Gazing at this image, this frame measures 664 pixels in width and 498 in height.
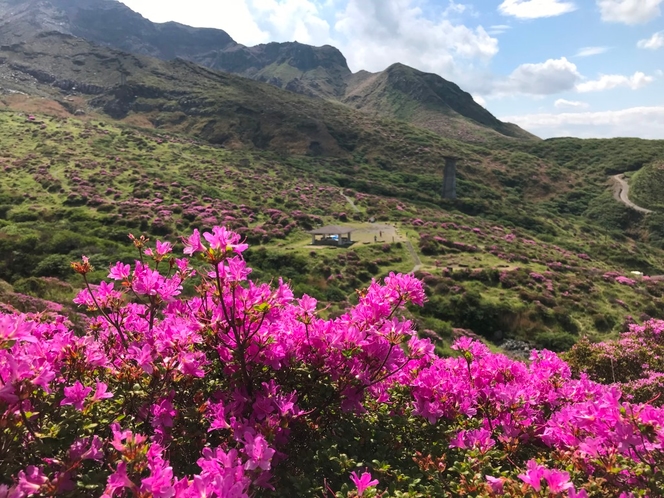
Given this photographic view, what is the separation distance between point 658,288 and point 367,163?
2103 inches

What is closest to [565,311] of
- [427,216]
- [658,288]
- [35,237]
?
[658,288]

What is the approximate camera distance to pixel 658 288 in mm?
34156

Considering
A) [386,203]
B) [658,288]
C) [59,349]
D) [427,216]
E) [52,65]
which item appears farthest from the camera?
[52,65]

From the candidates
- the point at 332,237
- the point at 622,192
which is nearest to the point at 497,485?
the point at 332,237

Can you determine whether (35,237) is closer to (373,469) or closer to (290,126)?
(373,469)

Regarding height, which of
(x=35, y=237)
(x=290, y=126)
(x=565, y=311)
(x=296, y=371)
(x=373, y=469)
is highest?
(x=290, y=126)

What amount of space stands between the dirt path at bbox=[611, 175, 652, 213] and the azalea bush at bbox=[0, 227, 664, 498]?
8245cm

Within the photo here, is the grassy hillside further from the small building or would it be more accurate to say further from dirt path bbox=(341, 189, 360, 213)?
the small building

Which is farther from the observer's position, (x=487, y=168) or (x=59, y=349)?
(x=487, y=168)

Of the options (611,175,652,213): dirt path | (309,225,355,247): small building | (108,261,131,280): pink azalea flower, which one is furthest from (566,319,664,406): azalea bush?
(611,175,652,213): dirt path

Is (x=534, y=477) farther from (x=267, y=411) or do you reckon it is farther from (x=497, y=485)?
(x=267, y=411)

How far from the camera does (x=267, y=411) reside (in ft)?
9.03

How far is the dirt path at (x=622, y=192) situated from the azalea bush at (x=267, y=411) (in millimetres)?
82454

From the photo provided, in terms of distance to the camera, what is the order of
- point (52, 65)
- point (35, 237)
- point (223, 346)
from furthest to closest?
point (52, 65), point (35, 237), point (223, 346)
